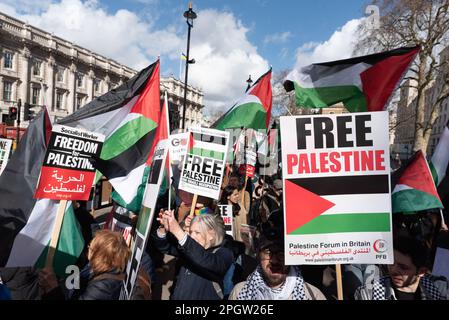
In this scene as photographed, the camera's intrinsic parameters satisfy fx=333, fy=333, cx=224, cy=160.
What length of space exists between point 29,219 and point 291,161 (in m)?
2.70

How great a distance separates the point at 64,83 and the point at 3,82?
1119 cm

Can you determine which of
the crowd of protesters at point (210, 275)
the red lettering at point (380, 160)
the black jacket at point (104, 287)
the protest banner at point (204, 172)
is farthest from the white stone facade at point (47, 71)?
the red lettering at point (380, 160)

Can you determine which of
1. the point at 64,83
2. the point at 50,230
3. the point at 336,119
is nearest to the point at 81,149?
the point at 50,230

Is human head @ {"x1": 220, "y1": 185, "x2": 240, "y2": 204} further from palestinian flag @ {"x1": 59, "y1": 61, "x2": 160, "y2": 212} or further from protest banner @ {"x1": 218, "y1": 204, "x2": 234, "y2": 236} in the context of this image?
palestinian flag @ {"x1": 59, "y1": 61, "x2": 160, "y2": 212}

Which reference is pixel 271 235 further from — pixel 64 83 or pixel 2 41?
pixel 64 83

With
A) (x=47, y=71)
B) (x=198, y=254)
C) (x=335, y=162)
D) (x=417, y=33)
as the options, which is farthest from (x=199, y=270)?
(x=47, y=71)

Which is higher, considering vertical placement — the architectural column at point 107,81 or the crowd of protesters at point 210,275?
the architectural column at point 107,81

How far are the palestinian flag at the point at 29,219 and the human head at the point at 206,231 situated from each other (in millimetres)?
1530

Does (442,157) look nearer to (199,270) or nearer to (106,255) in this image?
(199,270)

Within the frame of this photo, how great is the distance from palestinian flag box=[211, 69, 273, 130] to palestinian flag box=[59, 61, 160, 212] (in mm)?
1406

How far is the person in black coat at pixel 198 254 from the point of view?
8.12 ft

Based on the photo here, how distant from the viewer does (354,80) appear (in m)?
3.63

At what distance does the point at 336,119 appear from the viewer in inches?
97.1

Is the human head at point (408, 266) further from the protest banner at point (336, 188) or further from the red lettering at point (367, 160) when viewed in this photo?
the red lettering at point (367, 160)
